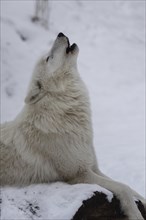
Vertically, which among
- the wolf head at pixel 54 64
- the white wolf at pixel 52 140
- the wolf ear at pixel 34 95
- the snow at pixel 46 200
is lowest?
the snow at pixel 46 200

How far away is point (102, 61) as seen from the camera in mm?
10586

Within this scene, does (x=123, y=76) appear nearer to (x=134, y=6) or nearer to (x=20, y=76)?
(x=20, y=76)

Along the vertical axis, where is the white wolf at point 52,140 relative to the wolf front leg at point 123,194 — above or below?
above

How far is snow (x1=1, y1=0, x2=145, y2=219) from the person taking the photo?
21.8 feet

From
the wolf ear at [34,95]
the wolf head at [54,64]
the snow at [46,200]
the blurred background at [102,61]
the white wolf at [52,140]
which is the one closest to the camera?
the snow at [46,200]

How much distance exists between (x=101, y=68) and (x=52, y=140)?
259 inches

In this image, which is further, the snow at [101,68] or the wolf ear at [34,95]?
the snow at [101,68]

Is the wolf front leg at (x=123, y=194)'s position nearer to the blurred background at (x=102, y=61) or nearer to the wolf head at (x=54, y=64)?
the wolf head at (x=54, y=64)

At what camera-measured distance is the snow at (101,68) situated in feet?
21.8

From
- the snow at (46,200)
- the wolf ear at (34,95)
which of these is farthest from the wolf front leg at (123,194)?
the wolf ear at (34,95)

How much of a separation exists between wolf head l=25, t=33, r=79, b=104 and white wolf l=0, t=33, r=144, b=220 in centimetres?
1

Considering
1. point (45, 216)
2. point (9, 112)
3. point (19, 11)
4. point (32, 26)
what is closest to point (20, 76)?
point (9, 112)

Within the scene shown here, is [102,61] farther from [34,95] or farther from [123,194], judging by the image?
[123,194]

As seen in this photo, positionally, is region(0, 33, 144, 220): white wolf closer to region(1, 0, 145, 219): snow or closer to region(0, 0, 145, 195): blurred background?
region(1, 0, 145, 219): snow
